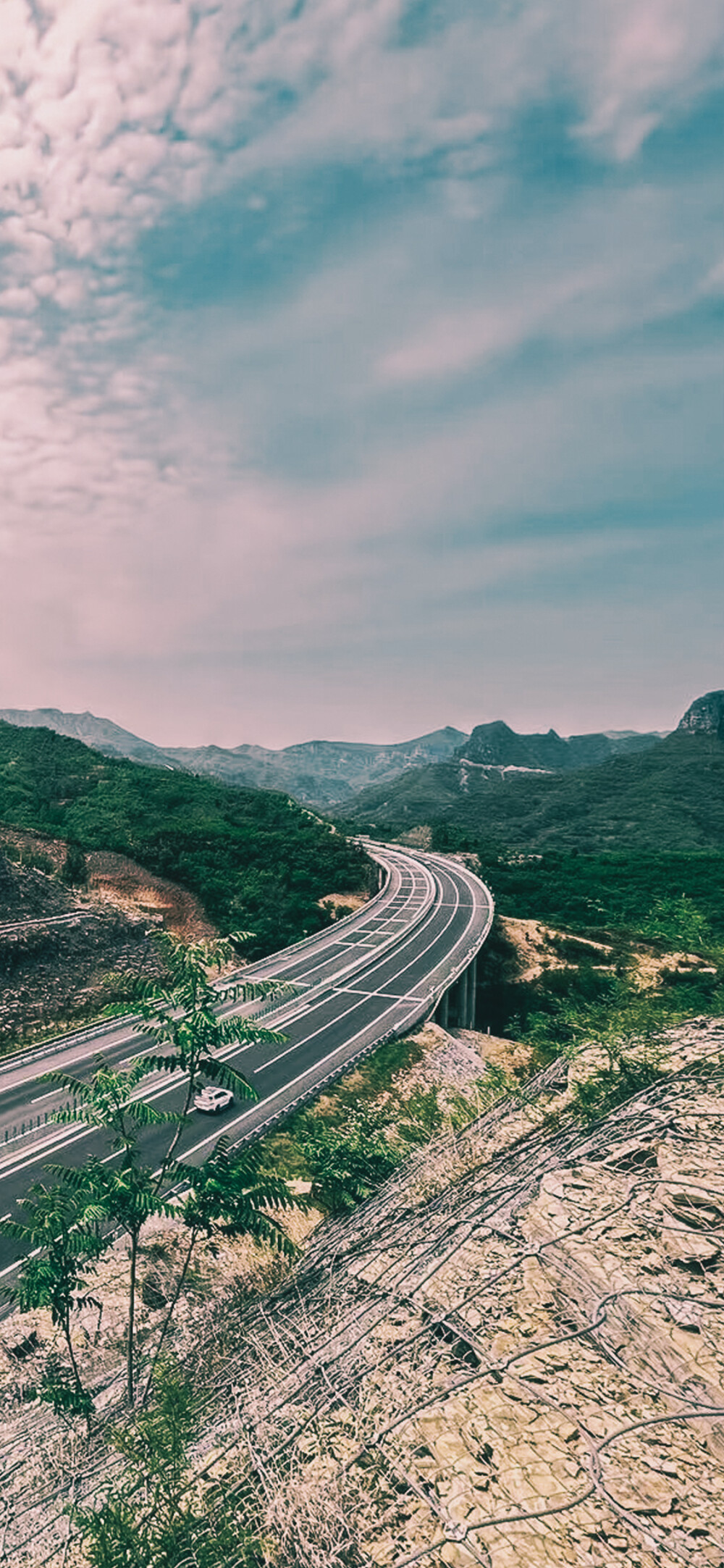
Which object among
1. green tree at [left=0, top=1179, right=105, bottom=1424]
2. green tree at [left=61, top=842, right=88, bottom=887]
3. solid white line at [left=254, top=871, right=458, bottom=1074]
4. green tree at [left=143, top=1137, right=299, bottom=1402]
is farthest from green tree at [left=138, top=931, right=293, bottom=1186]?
green tree at [left=61, top=842, right=88, bottom=887]

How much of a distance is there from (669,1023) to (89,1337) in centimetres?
2062

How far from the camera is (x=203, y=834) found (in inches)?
2685

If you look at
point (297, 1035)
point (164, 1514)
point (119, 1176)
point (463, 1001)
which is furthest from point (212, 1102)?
point (463, 1001)

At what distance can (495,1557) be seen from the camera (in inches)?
220

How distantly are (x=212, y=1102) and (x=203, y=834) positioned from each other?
1769 inches

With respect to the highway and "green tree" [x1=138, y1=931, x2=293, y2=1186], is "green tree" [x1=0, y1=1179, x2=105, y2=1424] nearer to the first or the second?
"green tree" [x1=138, y1=931, x2=293, y2=1186]

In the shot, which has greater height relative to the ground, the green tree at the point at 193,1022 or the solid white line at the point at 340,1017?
the green tree at the point at 193,1022

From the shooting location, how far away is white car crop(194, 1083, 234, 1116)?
2536cm

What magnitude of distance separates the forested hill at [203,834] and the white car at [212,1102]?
17.4 m

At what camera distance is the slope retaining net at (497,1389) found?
19.7ft

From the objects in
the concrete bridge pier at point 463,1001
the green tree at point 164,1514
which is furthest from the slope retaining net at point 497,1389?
the concrete bridge pier at point 463,1001

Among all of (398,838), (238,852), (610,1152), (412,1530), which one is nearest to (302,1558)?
(412,1530)

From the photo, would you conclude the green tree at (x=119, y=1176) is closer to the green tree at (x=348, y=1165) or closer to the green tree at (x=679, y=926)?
the green tree at (x=348, y=1165)

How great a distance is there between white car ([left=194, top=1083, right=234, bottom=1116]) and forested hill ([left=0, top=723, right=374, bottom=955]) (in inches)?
686
